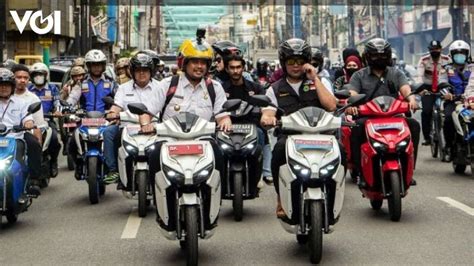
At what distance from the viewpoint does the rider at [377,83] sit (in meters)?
9.34

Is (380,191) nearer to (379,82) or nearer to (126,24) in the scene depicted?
(379,82)

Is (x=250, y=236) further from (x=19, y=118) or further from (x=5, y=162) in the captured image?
(x=19, y=118)

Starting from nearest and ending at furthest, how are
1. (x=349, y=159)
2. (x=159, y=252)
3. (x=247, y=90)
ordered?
(x=159, y=252) → (x=247, y=90) → (x=349, y=159)

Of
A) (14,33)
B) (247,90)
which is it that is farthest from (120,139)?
(14,33)

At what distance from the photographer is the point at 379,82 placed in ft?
31.6

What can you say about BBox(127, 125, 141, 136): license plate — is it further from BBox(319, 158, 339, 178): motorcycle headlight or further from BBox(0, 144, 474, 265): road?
BBox(319, 158, 339, 178): motorcycle headlight

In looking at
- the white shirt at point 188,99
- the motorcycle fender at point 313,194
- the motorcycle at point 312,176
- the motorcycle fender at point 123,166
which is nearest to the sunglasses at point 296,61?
the motorcycle at point 312,176

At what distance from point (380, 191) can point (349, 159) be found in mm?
2048

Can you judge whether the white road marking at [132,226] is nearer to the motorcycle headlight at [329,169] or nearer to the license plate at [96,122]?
the license plate at [96,122]

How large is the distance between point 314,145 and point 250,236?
177 cm

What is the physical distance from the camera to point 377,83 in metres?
9.63

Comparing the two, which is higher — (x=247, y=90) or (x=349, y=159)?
(x=247, y=90)

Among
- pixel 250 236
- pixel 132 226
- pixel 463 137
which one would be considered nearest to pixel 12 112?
pixel 132 226

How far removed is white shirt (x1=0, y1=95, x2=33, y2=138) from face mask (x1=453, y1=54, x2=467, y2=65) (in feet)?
21.4
